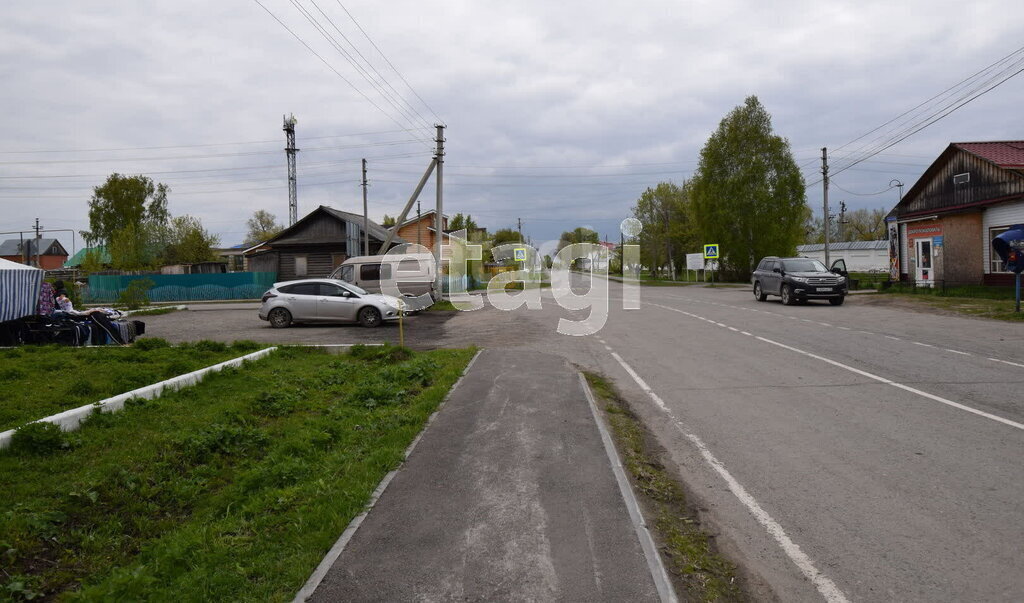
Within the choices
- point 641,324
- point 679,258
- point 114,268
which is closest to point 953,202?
point 641,324

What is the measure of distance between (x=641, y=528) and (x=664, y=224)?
240ft

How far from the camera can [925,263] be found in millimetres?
30469

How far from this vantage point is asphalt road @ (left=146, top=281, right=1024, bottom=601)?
3656 mm

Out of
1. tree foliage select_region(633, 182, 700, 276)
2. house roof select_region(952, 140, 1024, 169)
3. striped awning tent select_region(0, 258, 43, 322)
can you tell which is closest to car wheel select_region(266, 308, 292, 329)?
striped awning tent select_region(0, 258, 43, 322)

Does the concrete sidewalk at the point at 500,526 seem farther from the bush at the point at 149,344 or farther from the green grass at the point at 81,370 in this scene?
the bush at the point at 149,344

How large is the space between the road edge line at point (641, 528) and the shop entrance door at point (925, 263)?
98.7ft

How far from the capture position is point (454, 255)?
39500 mm

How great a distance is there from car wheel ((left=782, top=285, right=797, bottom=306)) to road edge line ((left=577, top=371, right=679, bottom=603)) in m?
18.9

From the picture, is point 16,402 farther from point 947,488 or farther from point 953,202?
point 953,202

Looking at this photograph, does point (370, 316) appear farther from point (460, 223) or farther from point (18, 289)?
point (460, 223)

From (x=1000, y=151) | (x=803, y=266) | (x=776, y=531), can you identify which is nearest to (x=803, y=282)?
(x=803, y=266)

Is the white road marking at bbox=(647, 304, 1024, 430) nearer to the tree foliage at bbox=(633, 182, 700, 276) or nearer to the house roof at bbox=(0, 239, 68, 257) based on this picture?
the tree foliage at bbox=(633, 182, 700, 276)

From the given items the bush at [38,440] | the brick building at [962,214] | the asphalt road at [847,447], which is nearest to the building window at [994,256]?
the brick building at [962,214]

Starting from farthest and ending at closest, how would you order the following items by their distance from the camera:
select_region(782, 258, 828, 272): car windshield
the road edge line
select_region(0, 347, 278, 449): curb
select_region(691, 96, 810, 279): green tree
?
select_region(691, 96, 810, 279): green tree < select_region(782, 258, 828, 272): car windshield < select_region(0, 347, 278, 449): curb < the road edge line
